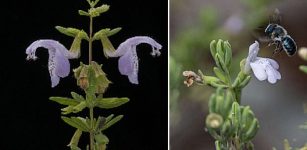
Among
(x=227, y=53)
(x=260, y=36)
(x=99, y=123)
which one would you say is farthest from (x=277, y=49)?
(x=99, y=123)

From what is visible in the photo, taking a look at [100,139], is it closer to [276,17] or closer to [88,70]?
[88,70]

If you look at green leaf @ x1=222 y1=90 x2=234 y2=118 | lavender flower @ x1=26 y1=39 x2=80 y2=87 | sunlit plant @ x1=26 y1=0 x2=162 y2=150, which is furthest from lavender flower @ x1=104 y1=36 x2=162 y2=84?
green leaf @ x1=222 y1=90 x2=234 y2=118

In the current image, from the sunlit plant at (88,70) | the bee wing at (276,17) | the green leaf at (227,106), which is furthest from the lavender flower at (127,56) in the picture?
the bee wing at (276,17)

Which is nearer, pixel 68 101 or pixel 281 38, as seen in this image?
pixel 68 101

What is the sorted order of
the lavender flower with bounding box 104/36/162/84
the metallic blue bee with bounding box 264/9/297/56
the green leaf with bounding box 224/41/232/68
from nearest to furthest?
the green leaf with bounding box 224/41/232/68
the lavender flower with bounding box 104/36/162/84
the metallic blue bee with bounding box 264/9/297/56

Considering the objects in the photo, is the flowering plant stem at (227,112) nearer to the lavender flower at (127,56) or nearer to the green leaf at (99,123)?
the lavender flower at (127,56)

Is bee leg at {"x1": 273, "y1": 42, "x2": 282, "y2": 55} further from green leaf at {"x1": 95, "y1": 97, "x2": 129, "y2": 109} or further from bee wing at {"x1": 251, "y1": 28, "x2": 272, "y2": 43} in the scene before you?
green leaf at {"x1": 95, "y1": 97, "x2": 129, "y2": 109}

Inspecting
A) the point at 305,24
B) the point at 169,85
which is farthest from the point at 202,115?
the point at 305,24
